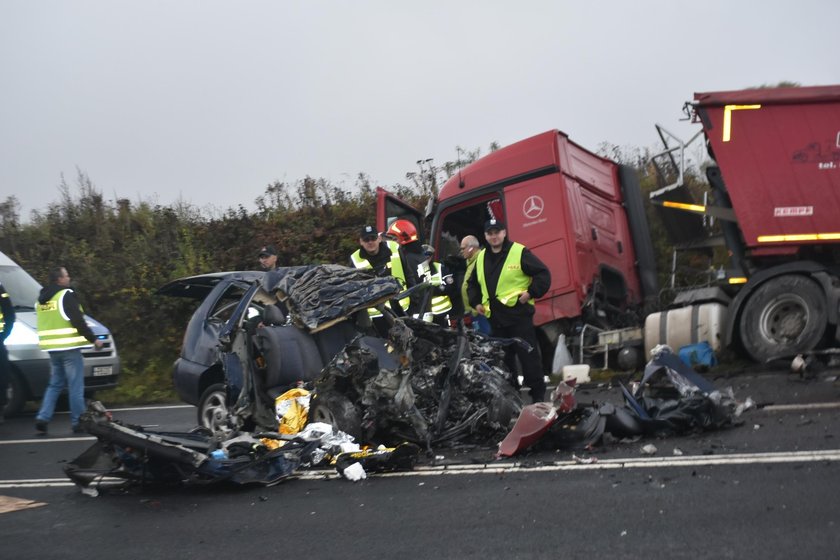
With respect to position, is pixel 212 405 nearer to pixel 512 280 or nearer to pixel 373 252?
pixel 373 252

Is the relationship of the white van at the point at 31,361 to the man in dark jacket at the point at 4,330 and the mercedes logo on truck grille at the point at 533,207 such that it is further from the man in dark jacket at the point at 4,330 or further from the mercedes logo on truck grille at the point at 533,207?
the mercedes logo on truck grille at the point at 533,207

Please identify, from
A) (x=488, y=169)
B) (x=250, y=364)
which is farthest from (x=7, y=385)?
(x=488, y=169)

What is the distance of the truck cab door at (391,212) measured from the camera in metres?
11.7

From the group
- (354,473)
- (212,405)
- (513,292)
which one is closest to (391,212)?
(513,292)

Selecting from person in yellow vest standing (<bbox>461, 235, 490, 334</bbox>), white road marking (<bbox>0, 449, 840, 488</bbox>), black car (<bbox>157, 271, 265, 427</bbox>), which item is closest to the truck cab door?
person in yellow vest standing (<bbox>461, 235, 490, 334</bbox>)

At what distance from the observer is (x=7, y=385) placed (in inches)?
474

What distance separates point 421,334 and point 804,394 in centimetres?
338

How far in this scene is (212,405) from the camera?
8742 mm

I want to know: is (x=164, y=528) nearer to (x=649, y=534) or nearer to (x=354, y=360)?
(x=354, y=360)

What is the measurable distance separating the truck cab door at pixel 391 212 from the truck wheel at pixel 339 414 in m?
4.41

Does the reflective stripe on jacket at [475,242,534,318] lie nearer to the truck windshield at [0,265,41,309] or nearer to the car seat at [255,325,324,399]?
the car seat at [255,325,324,399]

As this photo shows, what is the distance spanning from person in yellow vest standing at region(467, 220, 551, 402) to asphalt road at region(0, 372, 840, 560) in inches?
60.2

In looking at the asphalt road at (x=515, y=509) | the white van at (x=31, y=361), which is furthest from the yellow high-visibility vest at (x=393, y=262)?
the white van at (x=31, y=361)

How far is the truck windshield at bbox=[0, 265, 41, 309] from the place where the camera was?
533 inches
